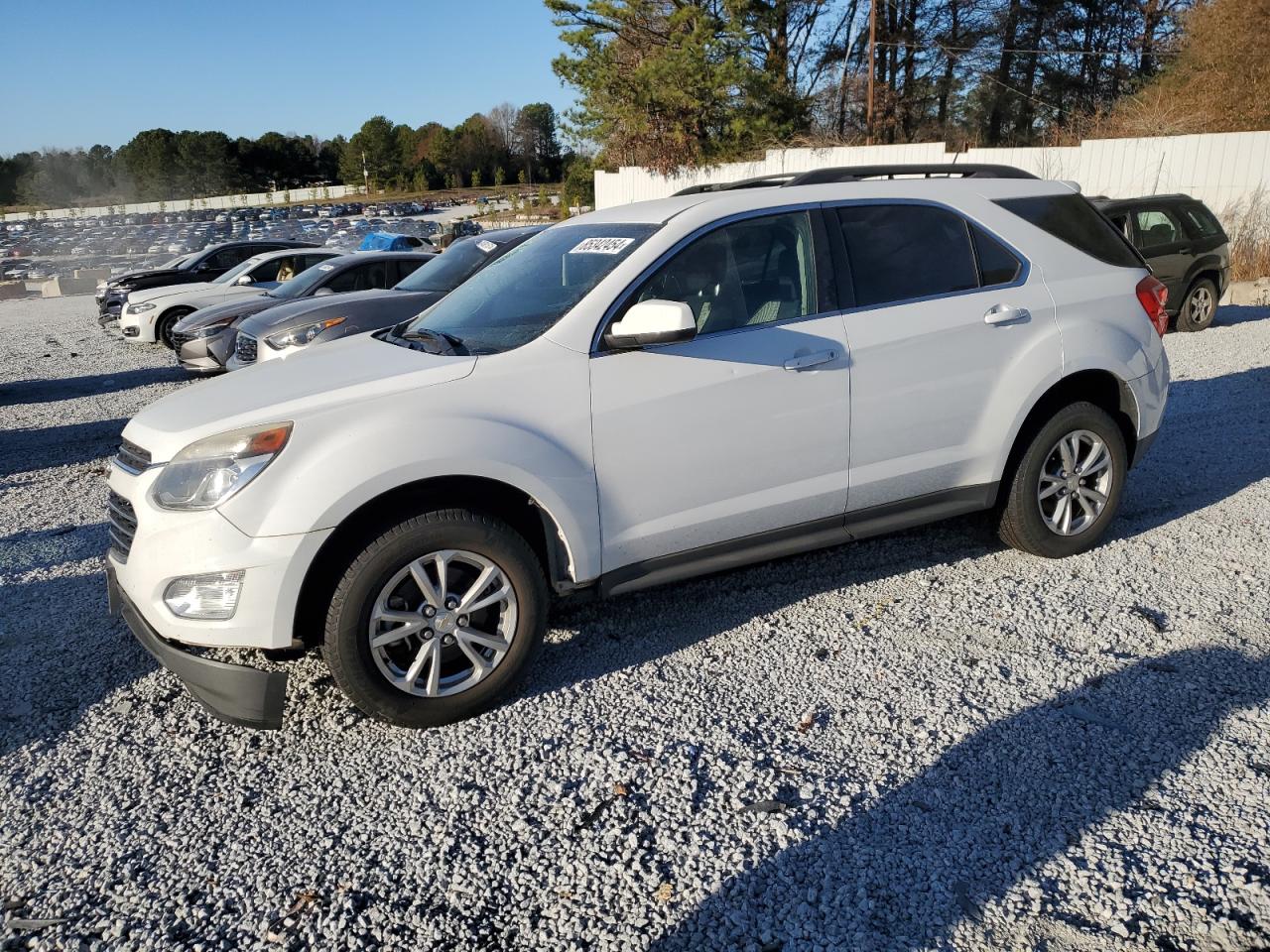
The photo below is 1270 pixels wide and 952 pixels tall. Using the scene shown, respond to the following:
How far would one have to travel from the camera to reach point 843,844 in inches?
109

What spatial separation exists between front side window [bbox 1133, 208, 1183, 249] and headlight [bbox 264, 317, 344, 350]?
987 centimetres

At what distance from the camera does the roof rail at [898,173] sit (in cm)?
445

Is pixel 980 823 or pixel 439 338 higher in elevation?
pixel 439 338

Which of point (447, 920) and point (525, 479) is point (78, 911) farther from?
point (525, 479)

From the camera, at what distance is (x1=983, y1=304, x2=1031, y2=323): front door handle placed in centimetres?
433

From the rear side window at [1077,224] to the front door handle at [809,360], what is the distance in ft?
4.67

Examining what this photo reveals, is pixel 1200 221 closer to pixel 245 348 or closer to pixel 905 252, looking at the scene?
pixel 905 252

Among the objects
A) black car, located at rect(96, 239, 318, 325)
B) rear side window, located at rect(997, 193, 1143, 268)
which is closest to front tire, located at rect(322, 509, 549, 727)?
rear side window, located at rect(997, 193, 1143, 268)

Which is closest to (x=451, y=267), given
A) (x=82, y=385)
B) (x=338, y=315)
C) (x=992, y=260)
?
(x=338, y=315)

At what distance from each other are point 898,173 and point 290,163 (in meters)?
125

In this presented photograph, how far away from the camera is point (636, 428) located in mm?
3615

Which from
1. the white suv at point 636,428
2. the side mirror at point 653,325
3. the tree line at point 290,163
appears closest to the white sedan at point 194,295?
the white suv at point 636,428

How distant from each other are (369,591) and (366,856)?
0.86 meters

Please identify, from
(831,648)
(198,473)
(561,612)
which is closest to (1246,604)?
(831,648)
